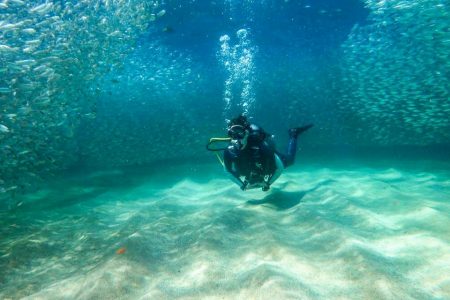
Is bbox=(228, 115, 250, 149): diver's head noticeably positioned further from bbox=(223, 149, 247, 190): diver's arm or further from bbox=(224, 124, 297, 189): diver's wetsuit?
bbox=(223, 149, 247, 190): diver's arm

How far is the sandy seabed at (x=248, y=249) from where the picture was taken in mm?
Result: 3338

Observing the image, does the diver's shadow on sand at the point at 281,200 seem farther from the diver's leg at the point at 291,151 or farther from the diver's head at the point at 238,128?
the diver's head at the point at 238,128

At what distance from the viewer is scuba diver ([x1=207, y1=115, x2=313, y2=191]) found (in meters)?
6.11

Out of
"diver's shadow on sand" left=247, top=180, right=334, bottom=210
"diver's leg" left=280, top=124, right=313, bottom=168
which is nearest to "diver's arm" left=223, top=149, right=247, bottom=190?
"diver's shadow on sand" left=247, top=180, right=334, bottom=210

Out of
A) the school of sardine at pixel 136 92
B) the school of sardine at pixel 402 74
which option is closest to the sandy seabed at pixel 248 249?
the school of sardine at pixel 136 92

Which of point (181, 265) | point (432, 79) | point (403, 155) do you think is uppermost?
point (432, 79)

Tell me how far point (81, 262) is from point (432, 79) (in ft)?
46.8

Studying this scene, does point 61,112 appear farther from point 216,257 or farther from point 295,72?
point 295,72

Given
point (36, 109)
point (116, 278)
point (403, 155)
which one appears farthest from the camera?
point (403, 155)

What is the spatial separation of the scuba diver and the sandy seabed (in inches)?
31.0

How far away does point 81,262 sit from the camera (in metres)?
5.60

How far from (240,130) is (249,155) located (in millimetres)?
728

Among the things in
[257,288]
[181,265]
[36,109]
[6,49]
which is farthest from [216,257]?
[36,109]

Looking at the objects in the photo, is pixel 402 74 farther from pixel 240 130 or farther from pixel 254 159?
pixel 240 130
